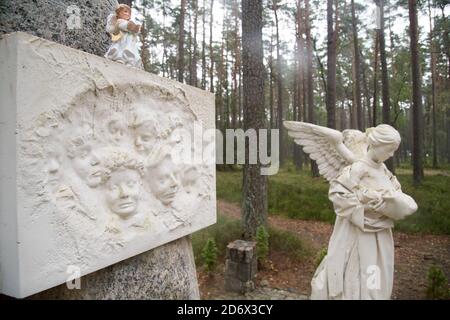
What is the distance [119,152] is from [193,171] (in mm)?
769

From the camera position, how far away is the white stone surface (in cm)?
135

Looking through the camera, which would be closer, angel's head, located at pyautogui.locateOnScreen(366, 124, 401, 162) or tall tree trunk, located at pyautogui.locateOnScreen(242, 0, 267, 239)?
angel's head, located at pyautogui.locateOnScreen(366, 124, 401, 162)

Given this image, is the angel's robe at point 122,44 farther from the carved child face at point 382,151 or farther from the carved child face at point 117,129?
the carved child face at point 382,151

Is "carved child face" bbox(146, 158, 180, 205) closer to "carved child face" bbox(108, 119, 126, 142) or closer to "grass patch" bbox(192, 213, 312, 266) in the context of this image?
"carved child face" bbox(108, 119, 126, 142)

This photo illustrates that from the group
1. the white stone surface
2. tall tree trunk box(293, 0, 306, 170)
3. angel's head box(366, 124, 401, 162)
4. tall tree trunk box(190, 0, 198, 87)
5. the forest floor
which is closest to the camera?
the white stone surface

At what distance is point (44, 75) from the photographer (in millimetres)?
1428

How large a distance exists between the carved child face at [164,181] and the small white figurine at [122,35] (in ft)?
2.49

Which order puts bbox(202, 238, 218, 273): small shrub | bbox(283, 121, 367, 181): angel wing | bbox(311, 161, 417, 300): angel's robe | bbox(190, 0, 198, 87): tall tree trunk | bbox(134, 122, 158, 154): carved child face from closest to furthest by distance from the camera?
bbox(134, 122, 158, 154): carved child face < bbox(311, 161, 417, 300): angel's robe < bbox(283, 121, 367, 181): angel wing < bbox(202, 238, 218, 273): small shrub < bbox(190, 0, 198, 87): tall tree trunk

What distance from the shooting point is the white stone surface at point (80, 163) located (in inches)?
53.1

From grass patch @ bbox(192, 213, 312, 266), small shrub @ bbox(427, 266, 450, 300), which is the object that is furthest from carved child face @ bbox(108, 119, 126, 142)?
small shrub @ bbox(427, 266, 450, 300)

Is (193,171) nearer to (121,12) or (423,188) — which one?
(121,12)

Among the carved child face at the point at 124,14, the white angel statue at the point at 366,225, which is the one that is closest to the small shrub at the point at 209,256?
the white angel statue at the point at 366,225

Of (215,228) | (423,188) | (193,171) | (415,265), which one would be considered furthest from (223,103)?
(193,171)
